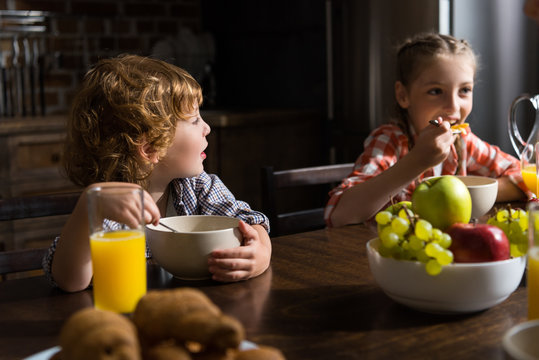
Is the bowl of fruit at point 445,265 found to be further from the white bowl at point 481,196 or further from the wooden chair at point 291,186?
the wooden chair at point 291,186

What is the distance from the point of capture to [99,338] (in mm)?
536

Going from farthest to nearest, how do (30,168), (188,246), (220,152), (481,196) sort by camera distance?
1. (220,152)
2. (30,168)
3. (481,196)
4. (188,246)

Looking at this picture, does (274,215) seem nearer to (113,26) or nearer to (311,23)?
(311,23)

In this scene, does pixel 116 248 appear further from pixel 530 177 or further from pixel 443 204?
pixel 530 177

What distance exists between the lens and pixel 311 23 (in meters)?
3.16

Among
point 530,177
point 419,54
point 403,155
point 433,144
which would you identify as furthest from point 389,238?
point 419,54

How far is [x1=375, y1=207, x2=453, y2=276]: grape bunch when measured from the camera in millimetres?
807

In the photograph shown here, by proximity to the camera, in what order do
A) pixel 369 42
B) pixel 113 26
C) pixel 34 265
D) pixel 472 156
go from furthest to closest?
pixel 113 26
pixel 369 42
pixel 472 156
pixel 34 265

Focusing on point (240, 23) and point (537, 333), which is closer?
point (537, 333)

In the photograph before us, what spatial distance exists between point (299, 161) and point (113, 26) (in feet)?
3.76

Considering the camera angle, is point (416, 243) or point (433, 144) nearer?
point (416, 243)

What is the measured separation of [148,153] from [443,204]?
0.61 meters

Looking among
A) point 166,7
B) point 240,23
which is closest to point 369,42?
point 240,23

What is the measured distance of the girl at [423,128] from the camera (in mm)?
1505
